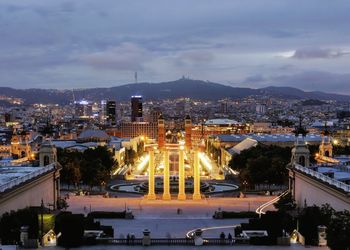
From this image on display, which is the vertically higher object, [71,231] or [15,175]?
[15,175]

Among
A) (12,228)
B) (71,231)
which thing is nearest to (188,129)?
(71,231)

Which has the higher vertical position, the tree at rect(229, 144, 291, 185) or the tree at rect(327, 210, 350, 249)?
the tree at rect(327, 210, 350, 249)

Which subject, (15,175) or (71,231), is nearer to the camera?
(71,231)

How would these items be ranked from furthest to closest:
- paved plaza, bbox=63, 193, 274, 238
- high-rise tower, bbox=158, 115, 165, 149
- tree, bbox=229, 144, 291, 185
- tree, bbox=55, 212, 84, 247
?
1. high-rise tower, bbox=158, 115, 165, 149
2. tree, bbox=229, 144, 291, 185
3. paved plaza, bbox=63, 193, 274, 238
4. tree, bbox=55, 212, 84, 247

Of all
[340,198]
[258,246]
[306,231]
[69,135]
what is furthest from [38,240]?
[69,135]

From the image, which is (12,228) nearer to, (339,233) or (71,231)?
(71,231)

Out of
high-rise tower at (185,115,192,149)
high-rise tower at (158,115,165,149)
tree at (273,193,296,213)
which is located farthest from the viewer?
high-rise tower at (185,115,192,149)

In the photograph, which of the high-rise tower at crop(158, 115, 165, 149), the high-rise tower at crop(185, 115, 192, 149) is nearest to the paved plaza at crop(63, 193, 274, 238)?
the high-rise tower at crop(158, 115, 165, 149)

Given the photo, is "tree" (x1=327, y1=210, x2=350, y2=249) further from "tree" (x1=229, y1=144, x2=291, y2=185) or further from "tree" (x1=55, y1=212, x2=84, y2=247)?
"tree" (x1=229, y1=144, x2=291, y2=185)

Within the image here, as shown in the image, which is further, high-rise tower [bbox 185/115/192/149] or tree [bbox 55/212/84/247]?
high-rise tower [bbox 185/115/192/149]

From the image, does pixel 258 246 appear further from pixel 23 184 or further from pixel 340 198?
pixel 23 184

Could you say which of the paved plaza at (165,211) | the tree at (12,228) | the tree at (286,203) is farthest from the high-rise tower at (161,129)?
the tree at (12,228)

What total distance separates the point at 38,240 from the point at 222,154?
308ft

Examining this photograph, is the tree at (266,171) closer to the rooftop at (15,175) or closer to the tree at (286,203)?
the tree at (286,203)
